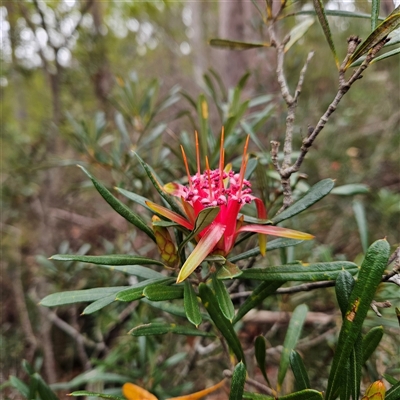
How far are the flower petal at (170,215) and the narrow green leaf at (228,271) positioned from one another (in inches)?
2.6

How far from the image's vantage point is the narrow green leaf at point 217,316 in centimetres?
42

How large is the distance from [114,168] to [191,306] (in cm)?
61

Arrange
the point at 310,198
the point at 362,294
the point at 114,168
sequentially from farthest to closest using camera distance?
the point at 114,168 < the point at 310,198 < the point at 362,294

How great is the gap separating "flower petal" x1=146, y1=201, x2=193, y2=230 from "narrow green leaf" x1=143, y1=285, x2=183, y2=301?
3.2 inches

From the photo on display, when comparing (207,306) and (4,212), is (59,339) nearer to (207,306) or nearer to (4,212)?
(4,212)

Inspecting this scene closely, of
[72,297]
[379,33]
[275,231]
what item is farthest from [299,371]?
[379,33]

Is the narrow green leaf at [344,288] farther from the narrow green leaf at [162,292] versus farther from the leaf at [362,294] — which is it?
the narrow green leaf at [162,292]

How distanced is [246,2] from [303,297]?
182cm

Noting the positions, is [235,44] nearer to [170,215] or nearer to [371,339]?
[170,215]

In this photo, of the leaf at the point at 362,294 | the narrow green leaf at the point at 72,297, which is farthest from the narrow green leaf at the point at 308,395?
the narrow green leaf at the point at 72,297

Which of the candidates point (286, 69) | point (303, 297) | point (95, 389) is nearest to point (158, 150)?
point (303, 297)

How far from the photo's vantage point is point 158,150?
1036 millimetres

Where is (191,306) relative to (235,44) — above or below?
below

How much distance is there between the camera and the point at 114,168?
928mm
